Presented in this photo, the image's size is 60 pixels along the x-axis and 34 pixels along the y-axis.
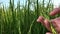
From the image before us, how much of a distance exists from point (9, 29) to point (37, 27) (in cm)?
25

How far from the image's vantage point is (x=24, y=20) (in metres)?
1.60

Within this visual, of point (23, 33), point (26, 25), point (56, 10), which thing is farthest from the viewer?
point (26, 25)

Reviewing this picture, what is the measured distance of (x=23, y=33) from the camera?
147 centimetres

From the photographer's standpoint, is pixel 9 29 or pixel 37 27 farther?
pixel 9 29

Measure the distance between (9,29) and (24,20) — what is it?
0.49 ft

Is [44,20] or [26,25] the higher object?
[44,20]

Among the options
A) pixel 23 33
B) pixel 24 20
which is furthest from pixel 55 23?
pixel 24 20

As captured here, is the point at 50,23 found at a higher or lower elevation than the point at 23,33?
higher

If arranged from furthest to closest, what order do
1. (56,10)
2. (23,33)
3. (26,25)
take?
(26,25) < (23,33) < (56,10)

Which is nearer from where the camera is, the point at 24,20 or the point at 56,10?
the point at 56,10

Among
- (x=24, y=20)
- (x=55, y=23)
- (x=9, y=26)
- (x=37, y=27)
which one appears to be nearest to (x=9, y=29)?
(x=9, y=26)

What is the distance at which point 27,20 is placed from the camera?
1.57 meters

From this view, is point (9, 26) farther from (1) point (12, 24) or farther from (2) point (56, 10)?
(2) point (56, 10)

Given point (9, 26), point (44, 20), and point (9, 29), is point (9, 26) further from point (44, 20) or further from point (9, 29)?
point (44, 20)
